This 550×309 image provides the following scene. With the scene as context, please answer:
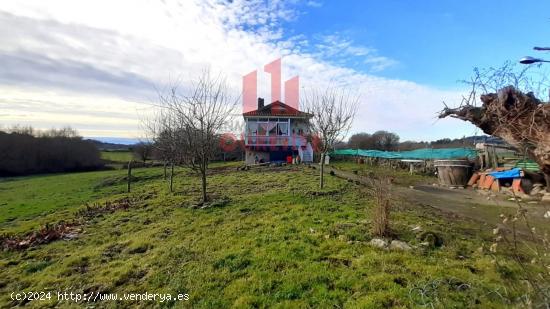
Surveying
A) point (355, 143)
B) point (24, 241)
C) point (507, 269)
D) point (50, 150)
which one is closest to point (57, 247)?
point (24, 241)

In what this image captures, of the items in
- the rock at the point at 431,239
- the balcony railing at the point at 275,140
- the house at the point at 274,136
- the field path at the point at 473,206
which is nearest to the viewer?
the rock at the point at 431,239

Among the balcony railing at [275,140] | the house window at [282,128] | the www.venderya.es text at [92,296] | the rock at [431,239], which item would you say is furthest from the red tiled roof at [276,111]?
the www.venderya.es text at [92,296]

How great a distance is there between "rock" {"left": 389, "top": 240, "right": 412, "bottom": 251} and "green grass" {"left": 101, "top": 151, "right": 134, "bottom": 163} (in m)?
45.1

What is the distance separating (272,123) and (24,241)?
20.3m

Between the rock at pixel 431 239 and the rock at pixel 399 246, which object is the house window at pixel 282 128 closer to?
the rock at pixel 431 239

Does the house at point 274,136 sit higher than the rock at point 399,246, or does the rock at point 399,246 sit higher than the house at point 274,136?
the house at point 274,136

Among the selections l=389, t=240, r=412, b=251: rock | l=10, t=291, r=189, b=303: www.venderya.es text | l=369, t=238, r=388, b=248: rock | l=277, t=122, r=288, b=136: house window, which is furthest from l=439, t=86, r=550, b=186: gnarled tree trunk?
l=277, t=122, r=288, b=136: house window

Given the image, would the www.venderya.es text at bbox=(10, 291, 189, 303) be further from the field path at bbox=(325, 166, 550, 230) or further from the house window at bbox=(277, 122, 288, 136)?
the house window at bbox=(277, 122, 288, 136)

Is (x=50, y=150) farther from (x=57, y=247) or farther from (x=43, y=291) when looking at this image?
(x=43, y=291)

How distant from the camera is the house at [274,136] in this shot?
25.1 m

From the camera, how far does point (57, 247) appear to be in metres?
6.61

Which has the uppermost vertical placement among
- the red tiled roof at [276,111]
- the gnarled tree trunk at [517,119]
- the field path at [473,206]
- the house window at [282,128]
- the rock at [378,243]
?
the red tiled roof at [276,111]

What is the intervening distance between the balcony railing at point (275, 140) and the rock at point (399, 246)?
2009 cm

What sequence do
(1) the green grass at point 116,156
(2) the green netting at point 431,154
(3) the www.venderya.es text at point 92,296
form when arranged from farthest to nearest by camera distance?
1. (1) the green grass at point 116,156
2. (2) the green netting at point 431,154
3. (3) the www.venderya.es text at point 92,296
